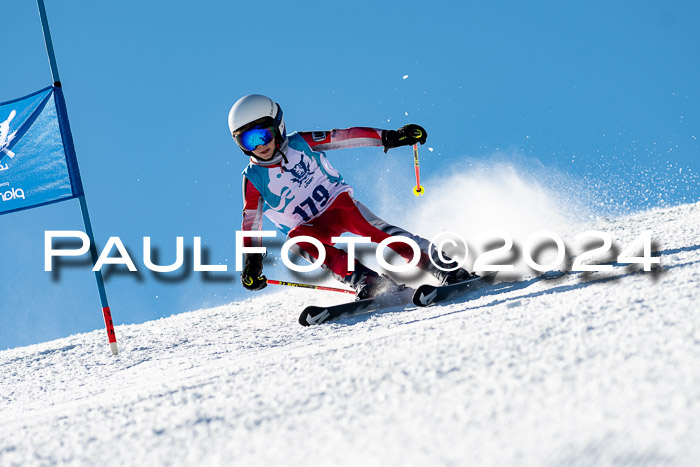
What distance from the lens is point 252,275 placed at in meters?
4.80

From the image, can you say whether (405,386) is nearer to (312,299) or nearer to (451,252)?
(451,252)

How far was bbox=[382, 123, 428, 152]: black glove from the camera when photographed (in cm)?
514

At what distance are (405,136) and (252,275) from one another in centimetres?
168

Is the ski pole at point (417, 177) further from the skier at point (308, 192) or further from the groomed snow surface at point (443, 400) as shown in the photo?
the groomed snow surface at point (443, 400)

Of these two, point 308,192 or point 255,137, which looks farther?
point 308,192

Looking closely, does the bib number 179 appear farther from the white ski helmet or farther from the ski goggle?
the ski goggle

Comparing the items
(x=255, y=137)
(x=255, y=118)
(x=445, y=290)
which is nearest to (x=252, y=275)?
(x=255, y=137)

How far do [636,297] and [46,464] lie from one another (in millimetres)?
2173

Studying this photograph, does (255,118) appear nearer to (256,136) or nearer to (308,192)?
(256,136)

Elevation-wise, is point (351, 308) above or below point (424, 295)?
below

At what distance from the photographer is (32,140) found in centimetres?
552

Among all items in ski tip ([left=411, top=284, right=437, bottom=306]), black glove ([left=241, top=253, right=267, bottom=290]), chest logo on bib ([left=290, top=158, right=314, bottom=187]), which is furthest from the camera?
chest logo on bib ([left=290, top=158, right=314, bottom=187])

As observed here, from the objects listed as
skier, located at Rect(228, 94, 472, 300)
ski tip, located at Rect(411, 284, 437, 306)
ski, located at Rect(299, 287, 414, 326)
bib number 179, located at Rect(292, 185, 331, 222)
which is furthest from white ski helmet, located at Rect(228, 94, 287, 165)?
ski tip, located at Rect(411, 284, 437, 306)

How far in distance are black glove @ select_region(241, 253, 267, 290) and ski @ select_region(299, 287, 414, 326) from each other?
23.1 inches
